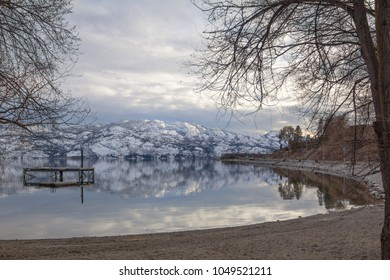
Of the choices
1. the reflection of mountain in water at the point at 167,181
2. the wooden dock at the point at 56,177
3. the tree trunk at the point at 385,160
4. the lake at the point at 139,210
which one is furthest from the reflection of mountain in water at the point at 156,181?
the tree trunk at the point at 385,160

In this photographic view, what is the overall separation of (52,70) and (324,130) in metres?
4.84

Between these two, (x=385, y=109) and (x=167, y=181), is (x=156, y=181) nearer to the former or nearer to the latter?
(x=167, y=181)

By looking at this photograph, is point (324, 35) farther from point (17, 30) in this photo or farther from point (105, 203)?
point (105, 203)

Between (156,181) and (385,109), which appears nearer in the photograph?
(385,109)

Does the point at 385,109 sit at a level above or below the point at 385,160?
above

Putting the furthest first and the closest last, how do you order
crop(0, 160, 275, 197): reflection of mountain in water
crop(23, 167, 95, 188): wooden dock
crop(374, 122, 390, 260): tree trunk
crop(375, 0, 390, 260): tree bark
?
crop(0, 160, 275, 197): reflection of mountain in water → crop(23, 167, 95, 188): wooden dock → crop(374, 122, 390, 260): tree trunk → crop(375, 0, 390, 260): tree bark

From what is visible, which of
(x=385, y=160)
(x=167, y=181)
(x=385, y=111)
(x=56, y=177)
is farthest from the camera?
(x=167, y=181)

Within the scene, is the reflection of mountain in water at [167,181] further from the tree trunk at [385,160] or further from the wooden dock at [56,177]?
the tree trunk at [385,160]

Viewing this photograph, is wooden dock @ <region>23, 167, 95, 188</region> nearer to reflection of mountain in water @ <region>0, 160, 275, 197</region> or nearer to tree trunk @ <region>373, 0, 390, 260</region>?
reflection of mountain in water @ <region>0, 160, 275, 197</region>

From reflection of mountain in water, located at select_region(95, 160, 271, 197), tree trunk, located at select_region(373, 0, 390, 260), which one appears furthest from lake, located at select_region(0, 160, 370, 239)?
tree trunk, located at select_region(373, 0, 390, 260)

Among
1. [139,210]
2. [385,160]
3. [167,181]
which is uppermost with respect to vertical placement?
[385,160]

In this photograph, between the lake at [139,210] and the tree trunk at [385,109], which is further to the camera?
the lake at [139,210]

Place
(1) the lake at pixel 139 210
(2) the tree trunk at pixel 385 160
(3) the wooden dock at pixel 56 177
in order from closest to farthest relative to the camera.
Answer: (2) the tree trunk at pixel 385 160, (1) the lake at pixel 139 210, (3) the wooden dock at pixel 56 177

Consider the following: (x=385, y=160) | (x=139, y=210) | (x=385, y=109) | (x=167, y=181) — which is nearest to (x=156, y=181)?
(x=167, y=181)
